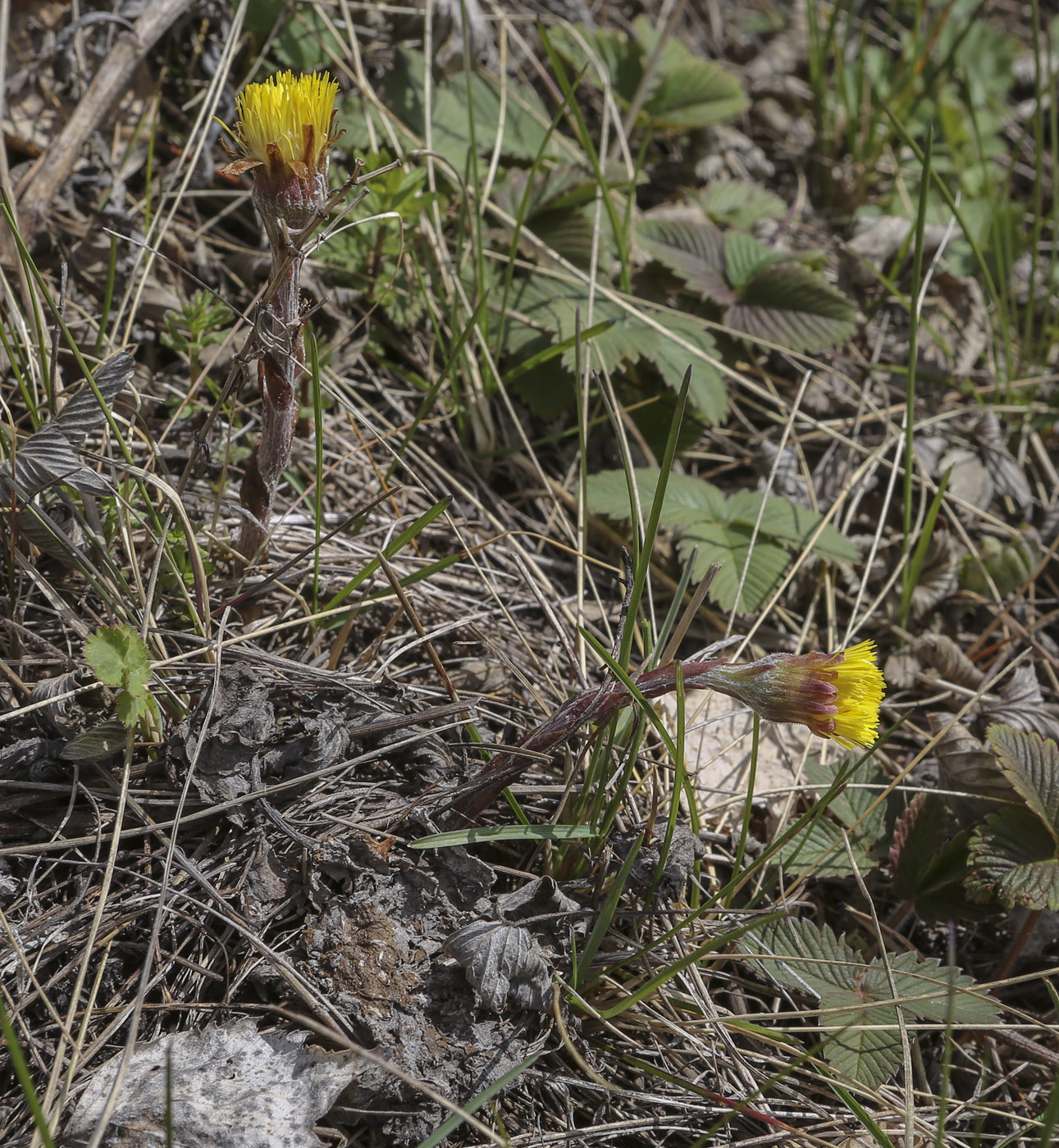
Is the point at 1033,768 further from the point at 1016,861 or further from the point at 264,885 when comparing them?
the point at 264,885

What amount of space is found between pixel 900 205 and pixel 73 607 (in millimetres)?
2712

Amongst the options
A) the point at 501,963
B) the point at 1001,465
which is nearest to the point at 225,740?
the point at 501,963

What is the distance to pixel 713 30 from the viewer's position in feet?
10.8

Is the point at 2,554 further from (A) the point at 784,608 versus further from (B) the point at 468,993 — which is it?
(A) the point at 784,608

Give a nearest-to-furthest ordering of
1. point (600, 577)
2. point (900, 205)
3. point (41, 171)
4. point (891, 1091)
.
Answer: point (891, 1091) → point (41, 171) → point (600, 577) → point (900, 205)

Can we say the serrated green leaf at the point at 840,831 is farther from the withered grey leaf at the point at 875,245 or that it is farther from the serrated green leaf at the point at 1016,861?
the withered grey leaf at the point at 875,245

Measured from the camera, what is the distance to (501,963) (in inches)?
49.1

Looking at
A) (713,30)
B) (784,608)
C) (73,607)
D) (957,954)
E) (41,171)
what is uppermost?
(713,30)

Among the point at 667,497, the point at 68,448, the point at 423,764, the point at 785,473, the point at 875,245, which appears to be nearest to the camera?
the point at 68,448

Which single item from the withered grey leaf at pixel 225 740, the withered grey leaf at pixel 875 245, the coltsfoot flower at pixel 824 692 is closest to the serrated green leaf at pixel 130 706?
the withered grey leaf at pixel 225 740

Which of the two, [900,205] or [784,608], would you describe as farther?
[900,205]

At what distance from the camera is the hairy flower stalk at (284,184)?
3.80 ft

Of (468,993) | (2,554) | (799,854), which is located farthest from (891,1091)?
(2,554)

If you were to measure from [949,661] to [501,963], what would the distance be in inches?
53.3
